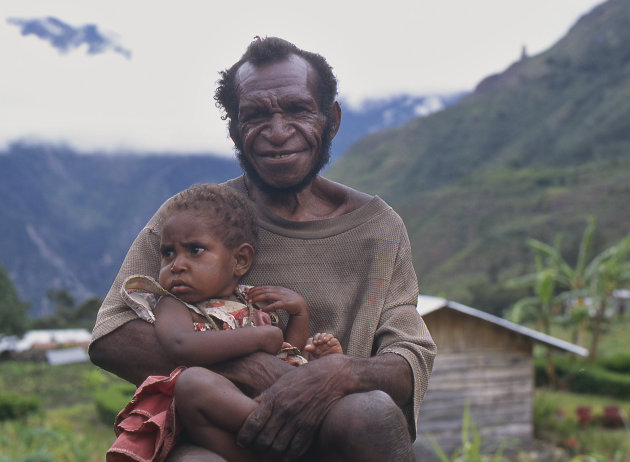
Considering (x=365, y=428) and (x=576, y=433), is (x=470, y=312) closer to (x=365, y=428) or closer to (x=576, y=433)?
(x=576, y=433)

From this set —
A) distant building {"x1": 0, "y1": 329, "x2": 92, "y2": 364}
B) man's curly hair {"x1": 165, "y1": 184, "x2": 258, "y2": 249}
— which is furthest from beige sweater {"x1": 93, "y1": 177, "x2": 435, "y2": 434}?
distant building {"x1": 0, "y1": 329, "x2": 92, "y2": 364}

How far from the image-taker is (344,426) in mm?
2244

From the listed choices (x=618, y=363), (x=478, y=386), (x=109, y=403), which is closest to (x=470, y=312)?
(x=478, y=386)

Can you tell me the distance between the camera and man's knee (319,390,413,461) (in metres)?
2.22

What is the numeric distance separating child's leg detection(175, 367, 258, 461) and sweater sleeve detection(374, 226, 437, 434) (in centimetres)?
65

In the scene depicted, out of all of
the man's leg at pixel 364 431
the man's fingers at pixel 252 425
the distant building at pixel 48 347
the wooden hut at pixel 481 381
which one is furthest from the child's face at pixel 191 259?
the distant building at pixel 48 347

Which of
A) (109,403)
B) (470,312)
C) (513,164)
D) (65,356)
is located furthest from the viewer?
(513,164)

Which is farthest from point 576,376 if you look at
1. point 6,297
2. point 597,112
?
point 597,112

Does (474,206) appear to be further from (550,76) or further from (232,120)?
(232,120)

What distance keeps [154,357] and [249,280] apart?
512 mm

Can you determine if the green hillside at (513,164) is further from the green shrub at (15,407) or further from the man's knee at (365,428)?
the man's knee at (365,428)

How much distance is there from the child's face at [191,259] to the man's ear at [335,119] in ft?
2.42

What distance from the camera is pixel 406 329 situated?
2799 millimetres

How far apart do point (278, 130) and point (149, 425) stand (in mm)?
1139
